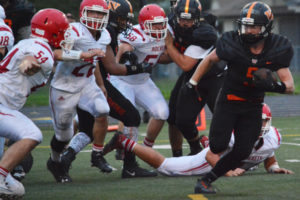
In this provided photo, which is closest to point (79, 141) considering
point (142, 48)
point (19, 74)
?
point (142, 48)

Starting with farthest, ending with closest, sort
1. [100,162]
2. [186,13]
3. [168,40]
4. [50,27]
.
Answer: [168,40] < [186,13] < [100,162] < [50,27]

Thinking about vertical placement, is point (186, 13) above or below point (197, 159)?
above

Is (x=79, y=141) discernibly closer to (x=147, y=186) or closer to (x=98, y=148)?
Answer: (x=98, y=148)

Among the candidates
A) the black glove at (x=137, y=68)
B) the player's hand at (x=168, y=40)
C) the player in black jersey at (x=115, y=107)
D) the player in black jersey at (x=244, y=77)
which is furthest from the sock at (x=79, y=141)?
the player in black jersey at (x=244, y=77)

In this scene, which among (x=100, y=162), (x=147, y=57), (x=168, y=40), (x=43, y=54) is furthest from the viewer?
(x=147, y=57)

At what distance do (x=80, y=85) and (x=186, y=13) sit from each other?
4.35ft

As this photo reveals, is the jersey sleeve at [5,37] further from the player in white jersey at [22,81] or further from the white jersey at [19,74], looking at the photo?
the white jersey at [19,74]

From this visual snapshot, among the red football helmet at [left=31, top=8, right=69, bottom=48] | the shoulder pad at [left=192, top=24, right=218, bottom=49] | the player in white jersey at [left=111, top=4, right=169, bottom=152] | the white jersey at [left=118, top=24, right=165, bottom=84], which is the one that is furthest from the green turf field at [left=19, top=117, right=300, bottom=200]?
the shoulder pad at [left=192, top=24, right=218, bottom=49]

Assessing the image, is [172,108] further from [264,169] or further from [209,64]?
[209,64]

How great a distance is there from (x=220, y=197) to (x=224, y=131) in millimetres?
524

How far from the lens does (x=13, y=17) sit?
306 inches

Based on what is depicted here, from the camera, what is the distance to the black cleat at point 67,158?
6375mm

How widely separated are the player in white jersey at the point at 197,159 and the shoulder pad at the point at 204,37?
1.06 metres

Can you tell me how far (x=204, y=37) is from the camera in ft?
22.9
